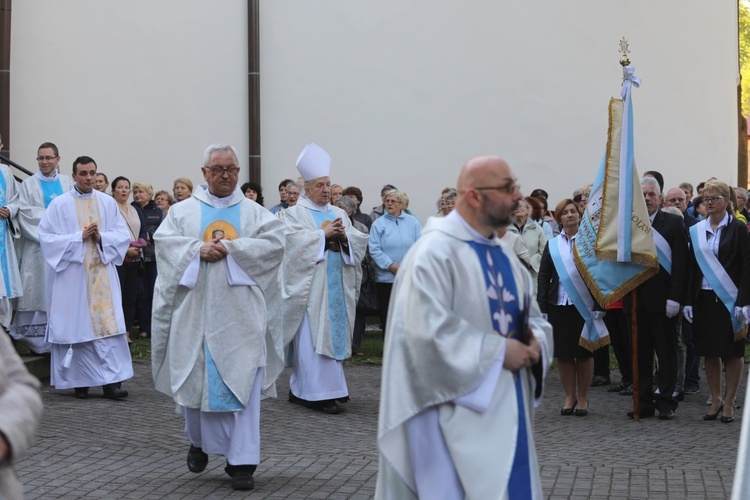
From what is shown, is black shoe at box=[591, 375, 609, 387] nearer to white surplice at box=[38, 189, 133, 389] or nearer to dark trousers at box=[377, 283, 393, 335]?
dark trousers at box=[377, 283, 393, 335]

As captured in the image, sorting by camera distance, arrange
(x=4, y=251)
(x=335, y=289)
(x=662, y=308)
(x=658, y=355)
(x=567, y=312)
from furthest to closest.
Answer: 1. (x=4, y=251)
2. (x=335, y=289)
3. (x=567, y=312)
4. (x=658, y=355)
5. (x=662, y=308)

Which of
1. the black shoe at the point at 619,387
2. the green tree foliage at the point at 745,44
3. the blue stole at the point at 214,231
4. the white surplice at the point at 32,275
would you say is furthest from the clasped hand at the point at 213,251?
the green tree foliage at the point at 745,44

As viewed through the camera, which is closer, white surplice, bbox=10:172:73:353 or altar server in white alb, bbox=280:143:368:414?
altar server in white alb, bbox=280:143:368:414

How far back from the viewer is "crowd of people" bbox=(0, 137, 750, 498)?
4.75 m

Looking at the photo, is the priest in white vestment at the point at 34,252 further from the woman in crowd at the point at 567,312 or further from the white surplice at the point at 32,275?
the woman in crowd at the point at 567,312

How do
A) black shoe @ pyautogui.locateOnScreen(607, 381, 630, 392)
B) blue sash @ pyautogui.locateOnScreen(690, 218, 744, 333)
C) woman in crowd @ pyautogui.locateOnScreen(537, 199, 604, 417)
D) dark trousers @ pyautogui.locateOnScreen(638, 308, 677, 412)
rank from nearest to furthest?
blue sash @ pyautogui.locateOnScreen(690, 218, 744, 333) < dark trousers @ pyautogui.locateOnScreen(638, 308, 677, 412) < woman in crowd @ pyautogui.locateOnScreen(537, 199, 604, 417) < black shoe @ pyautogui.locateOnScreen(607, 381, 630, 392)

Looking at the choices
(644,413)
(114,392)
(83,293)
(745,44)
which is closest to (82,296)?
(83,293)

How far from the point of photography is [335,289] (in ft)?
36.1

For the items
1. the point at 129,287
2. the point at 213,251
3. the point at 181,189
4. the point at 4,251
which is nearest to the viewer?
the point at 213,251

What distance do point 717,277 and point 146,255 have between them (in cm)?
765

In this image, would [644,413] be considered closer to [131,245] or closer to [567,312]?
[567,312]

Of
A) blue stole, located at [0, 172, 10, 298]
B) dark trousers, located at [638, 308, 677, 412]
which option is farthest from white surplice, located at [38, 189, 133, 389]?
dark trousers, located at [638, 308, 677, 412]

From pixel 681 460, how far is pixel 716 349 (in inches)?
71.0

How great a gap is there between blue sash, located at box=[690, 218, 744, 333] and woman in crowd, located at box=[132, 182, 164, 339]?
7198mm
